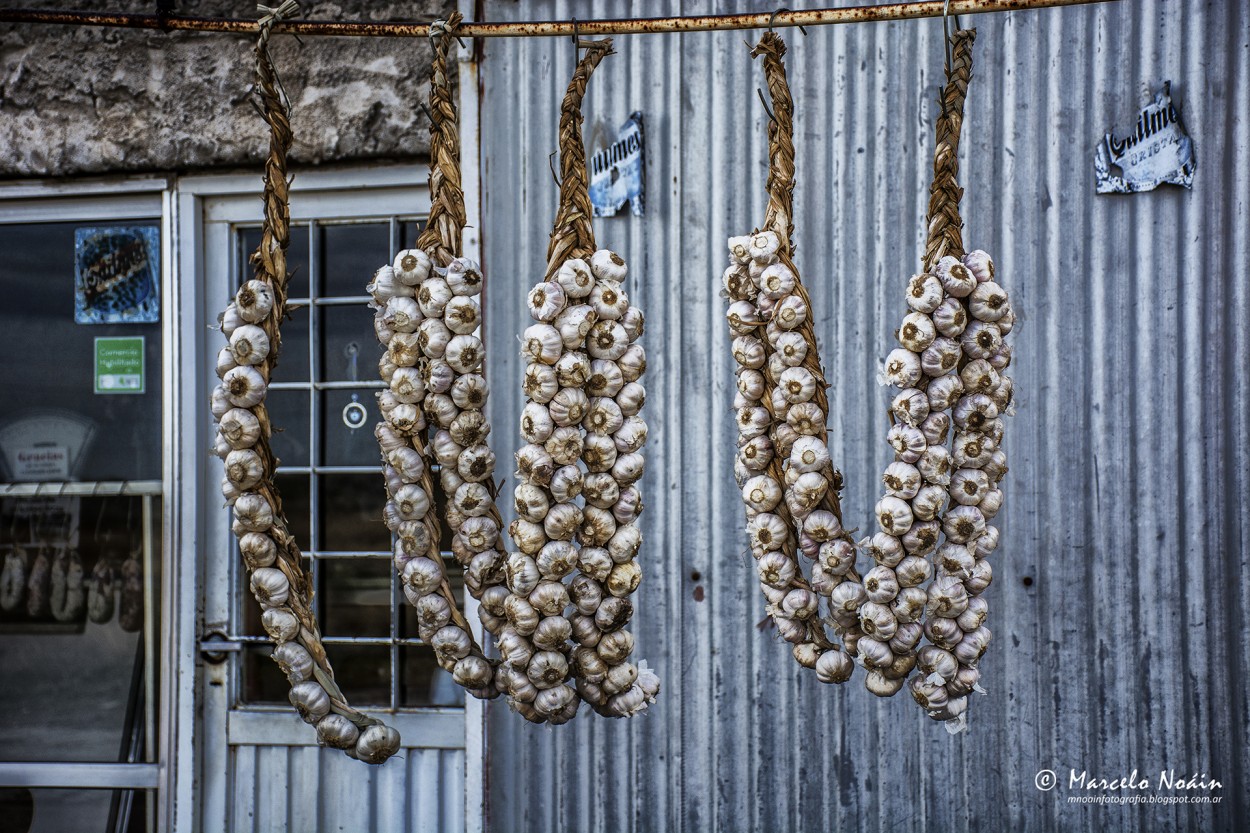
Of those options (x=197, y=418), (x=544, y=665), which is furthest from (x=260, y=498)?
(x=197, y=418)

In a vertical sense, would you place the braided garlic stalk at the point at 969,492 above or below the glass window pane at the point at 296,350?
below

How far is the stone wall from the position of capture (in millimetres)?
3068

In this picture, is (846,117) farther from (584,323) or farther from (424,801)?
(424,801)

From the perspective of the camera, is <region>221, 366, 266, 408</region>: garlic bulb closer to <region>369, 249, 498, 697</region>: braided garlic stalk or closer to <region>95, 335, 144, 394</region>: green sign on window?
<region>369, 249, 498, 697</region>: braided garlic stalk

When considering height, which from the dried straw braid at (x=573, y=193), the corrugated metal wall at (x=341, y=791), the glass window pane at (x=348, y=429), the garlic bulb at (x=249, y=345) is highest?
the dried straw braid at (x=573, y=193)

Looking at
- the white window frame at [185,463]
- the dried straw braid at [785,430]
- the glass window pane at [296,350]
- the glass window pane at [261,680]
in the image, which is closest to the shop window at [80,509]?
the white window frame at [185,463]

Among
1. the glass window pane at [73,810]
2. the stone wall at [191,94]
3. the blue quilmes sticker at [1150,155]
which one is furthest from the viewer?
the glass window pane at [73,810]

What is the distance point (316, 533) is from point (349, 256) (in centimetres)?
98

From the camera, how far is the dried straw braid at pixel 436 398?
1933mm

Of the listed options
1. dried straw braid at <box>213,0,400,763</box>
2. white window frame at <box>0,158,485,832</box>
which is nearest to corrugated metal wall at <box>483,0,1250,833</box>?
white window frame at <box>0,158,485,832</box>

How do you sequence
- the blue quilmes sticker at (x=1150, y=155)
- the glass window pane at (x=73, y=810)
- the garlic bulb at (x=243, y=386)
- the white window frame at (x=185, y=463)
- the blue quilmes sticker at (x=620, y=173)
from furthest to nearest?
the glass window pane at (x=73, y=810) → the white window frame at (x=185, y=463) → the blue quilmes sticker at (x=620, y=173) → the blue quilmes sticker at (x=1150, y=155) → the garlic bulb at (x=243, y=386)

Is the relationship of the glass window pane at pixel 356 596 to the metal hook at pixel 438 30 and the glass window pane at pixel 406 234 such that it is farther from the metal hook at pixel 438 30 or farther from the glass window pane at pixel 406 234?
the metal hook at pixel 438 30

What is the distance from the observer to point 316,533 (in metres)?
3.23

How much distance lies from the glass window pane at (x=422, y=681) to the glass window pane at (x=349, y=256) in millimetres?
1263
